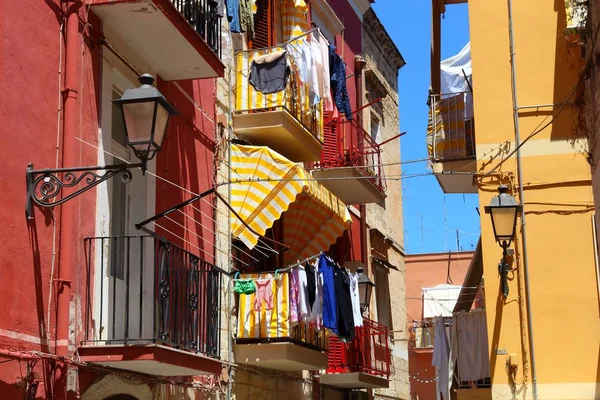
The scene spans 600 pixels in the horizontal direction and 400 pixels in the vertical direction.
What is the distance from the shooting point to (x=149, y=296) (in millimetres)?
11266

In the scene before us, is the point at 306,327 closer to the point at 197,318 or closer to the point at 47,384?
the point at 197,318

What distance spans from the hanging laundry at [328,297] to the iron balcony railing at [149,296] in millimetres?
2647

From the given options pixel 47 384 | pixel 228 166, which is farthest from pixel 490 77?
pixel 47 384

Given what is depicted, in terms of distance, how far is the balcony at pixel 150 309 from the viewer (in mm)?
10094

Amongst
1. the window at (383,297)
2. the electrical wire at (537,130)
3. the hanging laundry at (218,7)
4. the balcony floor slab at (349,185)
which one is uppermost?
the hanging laundry at (218,7)

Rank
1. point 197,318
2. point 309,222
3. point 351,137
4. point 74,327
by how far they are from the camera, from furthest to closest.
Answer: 1. point 351,137
2. point 309,222
3. point 197,318
4. point 74,327

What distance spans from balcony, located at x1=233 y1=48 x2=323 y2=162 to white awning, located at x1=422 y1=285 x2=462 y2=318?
13.7 metres

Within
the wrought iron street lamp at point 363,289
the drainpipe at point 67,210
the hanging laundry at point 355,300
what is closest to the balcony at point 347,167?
the wrought iron street lamp at point 363,289

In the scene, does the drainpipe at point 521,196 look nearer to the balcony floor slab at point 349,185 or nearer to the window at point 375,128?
the balcony floor slab at point 349,185

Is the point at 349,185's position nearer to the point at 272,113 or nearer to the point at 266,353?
the point at 272,113

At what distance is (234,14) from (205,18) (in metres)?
1.33

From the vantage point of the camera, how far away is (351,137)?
63.4 feet

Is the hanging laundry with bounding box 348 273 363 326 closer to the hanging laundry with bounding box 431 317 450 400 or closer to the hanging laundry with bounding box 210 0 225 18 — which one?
the hanging laundry with bounding box 431 317 450 400

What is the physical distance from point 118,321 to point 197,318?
1.09 meters
